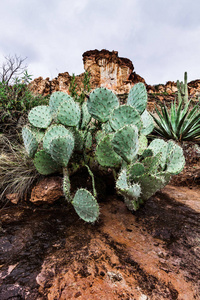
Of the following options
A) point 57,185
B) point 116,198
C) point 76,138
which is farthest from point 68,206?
point 76,138

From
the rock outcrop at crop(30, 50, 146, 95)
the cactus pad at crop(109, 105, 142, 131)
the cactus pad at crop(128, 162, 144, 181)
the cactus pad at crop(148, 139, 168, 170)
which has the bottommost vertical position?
the cactus pad at crop(128, 162, 144, 181)

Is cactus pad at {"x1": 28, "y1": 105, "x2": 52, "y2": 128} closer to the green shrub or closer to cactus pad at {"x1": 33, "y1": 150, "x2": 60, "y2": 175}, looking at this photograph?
cactus pad at {"x1": 33, "y1": 150, "x2": 60, "y2": 175}

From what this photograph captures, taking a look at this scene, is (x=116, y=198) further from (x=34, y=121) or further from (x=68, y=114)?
(x=34, y=121)

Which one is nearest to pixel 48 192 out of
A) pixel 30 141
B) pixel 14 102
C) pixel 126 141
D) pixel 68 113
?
pixel 30 141

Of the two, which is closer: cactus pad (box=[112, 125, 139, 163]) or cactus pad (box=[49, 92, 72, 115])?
cactus pad (box=[112, 125, 139, 163])

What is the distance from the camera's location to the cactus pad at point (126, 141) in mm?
1226

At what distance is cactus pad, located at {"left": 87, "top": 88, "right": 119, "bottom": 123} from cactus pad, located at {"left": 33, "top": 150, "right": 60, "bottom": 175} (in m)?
0.61

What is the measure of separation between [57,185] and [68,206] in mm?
235

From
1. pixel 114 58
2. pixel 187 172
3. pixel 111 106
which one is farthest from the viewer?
pixel 114 58

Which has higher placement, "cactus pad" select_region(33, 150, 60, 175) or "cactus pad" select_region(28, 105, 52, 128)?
"cactus pad" select_region(28, 105, 52, 128)

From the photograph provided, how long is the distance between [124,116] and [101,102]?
0.33 metres

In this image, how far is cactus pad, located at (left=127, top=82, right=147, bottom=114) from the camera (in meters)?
1.64

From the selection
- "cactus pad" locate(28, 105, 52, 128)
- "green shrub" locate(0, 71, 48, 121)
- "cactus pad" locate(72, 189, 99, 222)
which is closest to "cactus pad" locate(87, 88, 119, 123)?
"cactus pad" locate(28, 105, 52, 128)

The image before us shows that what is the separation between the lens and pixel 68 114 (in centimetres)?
163
